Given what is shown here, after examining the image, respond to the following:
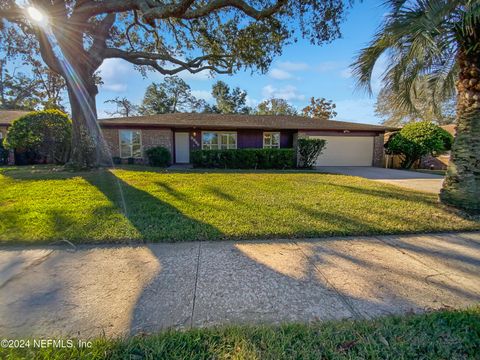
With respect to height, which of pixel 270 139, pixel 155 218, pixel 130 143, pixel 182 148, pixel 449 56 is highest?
pixel 449 56

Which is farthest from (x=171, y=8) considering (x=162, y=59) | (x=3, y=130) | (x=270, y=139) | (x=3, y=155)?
(x=3, y=130)

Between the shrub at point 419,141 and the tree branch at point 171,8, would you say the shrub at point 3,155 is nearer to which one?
the tree branch at point 171,8

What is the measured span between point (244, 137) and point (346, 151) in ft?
23.5

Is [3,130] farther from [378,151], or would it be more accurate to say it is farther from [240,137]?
[378,151]

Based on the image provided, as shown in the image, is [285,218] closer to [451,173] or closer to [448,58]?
[451,173]

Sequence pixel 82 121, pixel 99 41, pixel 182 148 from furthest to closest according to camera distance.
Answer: pixel 182 148 → pixel 99 41 → pixel 82 121

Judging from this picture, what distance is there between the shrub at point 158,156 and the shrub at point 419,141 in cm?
1426

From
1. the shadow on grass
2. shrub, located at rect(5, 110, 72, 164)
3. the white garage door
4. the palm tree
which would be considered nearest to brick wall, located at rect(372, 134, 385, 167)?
the white garage door

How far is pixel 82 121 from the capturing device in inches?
390

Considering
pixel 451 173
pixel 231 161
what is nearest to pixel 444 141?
pixel 451 173

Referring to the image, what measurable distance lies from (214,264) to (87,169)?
31.5 feet

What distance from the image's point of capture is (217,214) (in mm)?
4676

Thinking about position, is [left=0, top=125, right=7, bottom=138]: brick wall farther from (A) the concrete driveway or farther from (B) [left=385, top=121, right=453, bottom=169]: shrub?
(B) [left=385, top=121, right=453, bottom=169]: shrub

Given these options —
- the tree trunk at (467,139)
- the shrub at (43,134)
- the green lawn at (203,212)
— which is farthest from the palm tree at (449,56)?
the shrub at (43,134)
